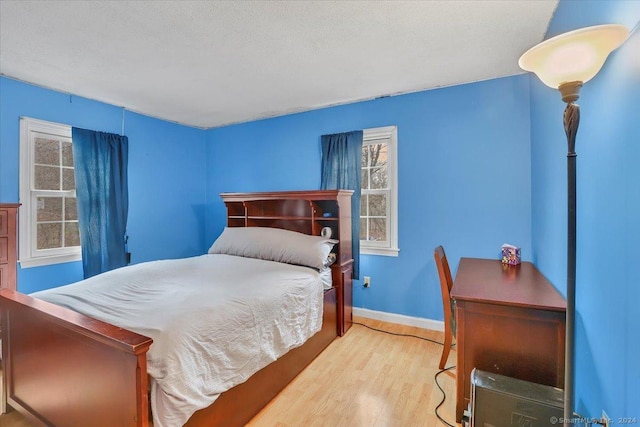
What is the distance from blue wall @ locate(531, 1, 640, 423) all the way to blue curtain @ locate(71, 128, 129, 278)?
3.94 meters

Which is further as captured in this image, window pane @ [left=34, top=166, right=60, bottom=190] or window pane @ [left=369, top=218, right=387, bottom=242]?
window pane @ [left=369, top=218, right=387, bottom=242]

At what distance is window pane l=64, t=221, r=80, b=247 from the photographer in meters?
3.06

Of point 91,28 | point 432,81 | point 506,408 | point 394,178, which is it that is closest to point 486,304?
point 506,408

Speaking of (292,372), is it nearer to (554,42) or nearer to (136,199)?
(554,42)

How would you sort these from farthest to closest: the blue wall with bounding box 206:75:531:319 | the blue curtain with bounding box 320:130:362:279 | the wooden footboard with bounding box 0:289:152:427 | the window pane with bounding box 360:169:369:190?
the window pane with bounding box 360:169:369:190 < the blue curtain with bounding box 320:130:362:279 < the blue wall with bounding box 206:75:531:319 < the wooden footboard with bounding box 0:289:152:427

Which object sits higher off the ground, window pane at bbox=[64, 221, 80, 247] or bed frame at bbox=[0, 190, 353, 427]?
window pane at bbox=[64, 221, 80, 247]

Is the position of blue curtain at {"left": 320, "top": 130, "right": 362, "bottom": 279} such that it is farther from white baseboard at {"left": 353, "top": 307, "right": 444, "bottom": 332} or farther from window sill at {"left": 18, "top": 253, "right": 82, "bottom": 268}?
window sill at {"left": 18, "top": 253, "right": 82, "bottom": 268}

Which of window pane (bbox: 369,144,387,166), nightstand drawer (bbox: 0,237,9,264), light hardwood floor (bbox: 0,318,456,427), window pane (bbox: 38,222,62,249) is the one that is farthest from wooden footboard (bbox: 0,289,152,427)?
window pane (bbox: 369,144,387,166)

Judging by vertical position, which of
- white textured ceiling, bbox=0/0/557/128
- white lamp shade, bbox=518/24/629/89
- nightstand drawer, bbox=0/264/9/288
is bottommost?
nightstand drawer, bbox=0/264/9/288

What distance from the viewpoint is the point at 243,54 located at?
88.6 inches

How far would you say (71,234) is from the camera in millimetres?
3094

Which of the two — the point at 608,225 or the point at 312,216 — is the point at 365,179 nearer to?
the point at 312,216

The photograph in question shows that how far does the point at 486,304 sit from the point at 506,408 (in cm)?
45

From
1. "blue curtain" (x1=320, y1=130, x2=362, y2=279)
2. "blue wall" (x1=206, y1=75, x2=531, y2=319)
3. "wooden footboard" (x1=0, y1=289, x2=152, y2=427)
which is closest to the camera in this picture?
"wooden footboard" (x1=0, y1=289, x2=152, y2=427)
